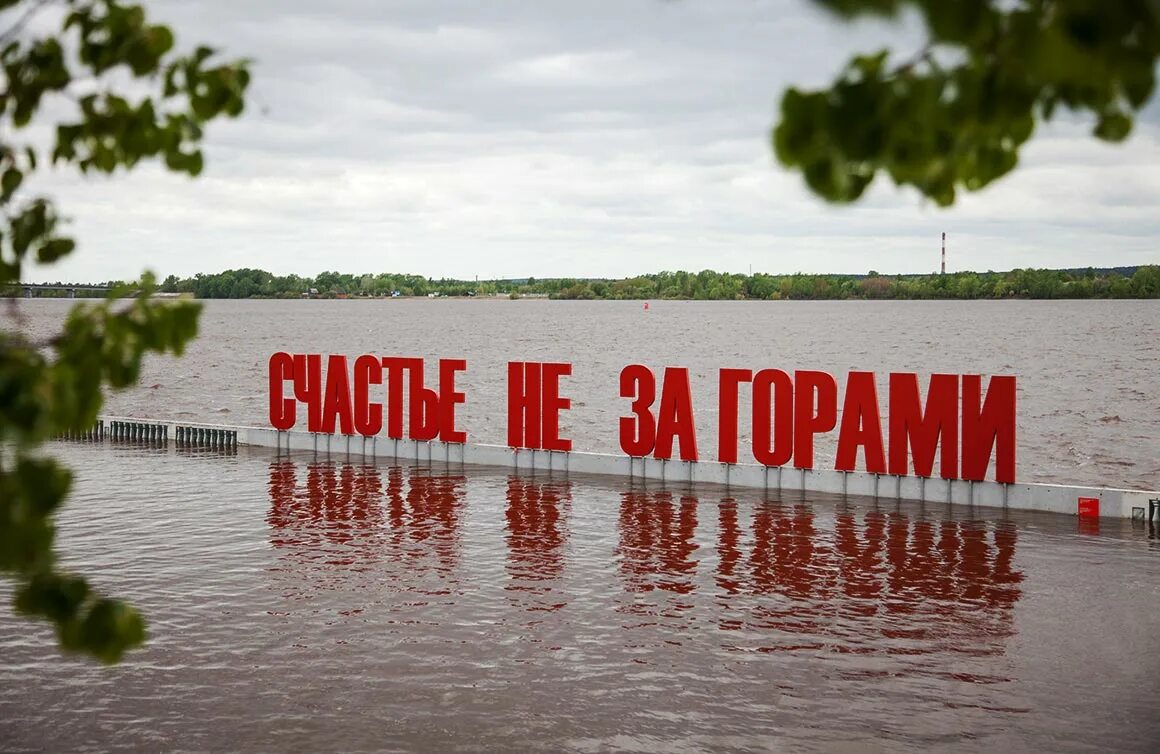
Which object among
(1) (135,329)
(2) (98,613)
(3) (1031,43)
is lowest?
(2) (98,613)

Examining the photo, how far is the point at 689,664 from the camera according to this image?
14.5 m

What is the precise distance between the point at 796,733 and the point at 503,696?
11.5 feet

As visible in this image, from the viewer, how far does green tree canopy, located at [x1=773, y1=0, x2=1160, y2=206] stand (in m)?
2.66

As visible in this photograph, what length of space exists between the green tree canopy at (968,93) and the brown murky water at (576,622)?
9.64m

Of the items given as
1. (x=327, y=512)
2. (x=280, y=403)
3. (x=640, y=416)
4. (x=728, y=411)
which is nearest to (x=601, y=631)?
(x=327, y=512)

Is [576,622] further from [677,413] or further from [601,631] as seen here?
[677,413]

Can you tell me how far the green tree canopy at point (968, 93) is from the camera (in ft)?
8.74

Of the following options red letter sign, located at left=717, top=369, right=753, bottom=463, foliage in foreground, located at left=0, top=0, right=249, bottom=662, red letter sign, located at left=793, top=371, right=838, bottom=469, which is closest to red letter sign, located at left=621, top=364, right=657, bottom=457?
red letter sign, located at left=717, top=369, right=753, bottom=463

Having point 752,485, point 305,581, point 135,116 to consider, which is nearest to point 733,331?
point 752,485

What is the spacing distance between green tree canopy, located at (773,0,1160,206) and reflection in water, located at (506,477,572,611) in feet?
47.2

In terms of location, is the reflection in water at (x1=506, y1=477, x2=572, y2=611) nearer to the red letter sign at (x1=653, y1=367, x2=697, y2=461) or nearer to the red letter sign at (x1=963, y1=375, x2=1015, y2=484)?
the red letter sign at (x1=653, y1=367, x2=697, y2=461)

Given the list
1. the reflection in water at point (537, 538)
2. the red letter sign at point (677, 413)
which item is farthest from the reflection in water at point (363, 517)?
the red letter sign at point (677, 413)

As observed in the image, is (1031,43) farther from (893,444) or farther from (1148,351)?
(1148,351)

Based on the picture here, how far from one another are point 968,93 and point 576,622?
14.1 metres
